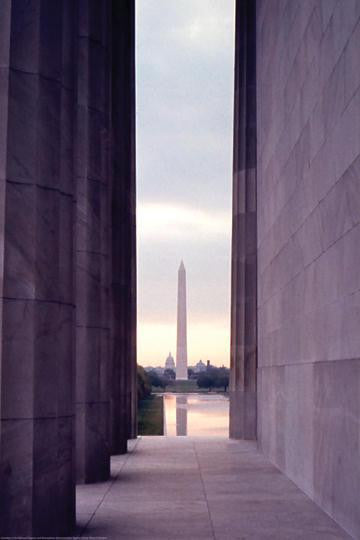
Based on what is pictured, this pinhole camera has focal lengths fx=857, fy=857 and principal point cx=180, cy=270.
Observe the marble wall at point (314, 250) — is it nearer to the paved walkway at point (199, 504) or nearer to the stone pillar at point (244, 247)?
the paved walkway at point (199, 504)

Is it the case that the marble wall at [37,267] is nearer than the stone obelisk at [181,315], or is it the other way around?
the marble wall at [37,267]

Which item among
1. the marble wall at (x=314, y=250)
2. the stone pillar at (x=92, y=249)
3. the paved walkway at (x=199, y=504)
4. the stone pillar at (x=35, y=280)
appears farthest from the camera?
the stone pillar at (x=92, y=249)

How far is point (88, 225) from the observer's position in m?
23.2

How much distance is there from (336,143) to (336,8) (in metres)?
2.74

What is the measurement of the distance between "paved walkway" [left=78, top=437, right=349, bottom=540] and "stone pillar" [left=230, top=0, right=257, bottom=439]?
9858 mm

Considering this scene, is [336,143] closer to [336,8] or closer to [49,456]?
[336,8]

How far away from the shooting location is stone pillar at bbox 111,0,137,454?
109ft

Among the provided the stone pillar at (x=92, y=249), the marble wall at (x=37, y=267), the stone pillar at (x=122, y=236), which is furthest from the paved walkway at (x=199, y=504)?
the stone pillar at (x=122, y=236)

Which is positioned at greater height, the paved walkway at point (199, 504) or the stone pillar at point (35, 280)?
the stone pillar at point (35, 280)

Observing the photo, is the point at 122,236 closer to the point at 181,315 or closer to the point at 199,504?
the point at 199,504

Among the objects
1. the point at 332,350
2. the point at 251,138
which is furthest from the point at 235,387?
the point at 332,350

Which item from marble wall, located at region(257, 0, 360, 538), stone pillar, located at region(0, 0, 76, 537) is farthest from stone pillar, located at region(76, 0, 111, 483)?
stone pillar, located at region(0, 0, 76, 537)

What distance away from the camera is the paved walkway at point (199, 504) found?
15.5 meters

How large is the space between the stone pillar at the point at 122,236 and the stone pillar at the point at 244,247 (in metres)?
4.94
